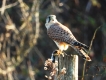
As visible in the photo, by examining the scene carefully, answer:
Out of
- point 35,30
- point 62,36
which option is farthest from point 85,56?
point 35,30

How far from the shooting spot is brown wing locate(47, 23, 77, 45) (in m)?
5.46

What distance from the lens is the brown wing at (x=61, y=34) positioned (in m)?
5.46

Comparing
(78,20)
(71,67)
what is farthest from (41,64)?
(71,67)

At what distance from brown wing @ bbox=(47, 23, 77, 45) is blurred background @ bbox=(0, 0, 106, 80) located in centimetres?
277

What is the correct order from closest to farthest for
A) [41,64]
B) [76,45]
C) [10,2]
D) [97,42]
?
[76,45]
[10,2]
[41,64]
[97,42]

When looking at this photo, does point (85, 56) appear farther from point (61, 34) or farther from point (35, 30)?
point (35, 30)

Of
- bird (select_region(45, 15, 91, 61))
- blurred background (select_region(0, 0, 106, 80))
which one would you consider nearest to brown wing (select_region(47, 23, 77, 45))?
bird (select_region(45, 15, 91, 61))

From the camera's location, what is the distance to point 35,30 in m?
9.64

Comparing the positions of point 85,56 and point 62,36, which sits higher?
point 62,36

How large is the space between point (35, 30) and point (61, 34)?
399 centimetres

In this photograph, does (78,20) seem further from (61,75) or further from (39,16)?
(61,75)

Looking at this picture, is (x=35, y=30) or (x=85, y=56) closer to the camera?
(x=85, y=56)

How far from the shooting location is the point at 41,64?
11.3 meters

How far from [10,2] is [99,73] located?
608cm
